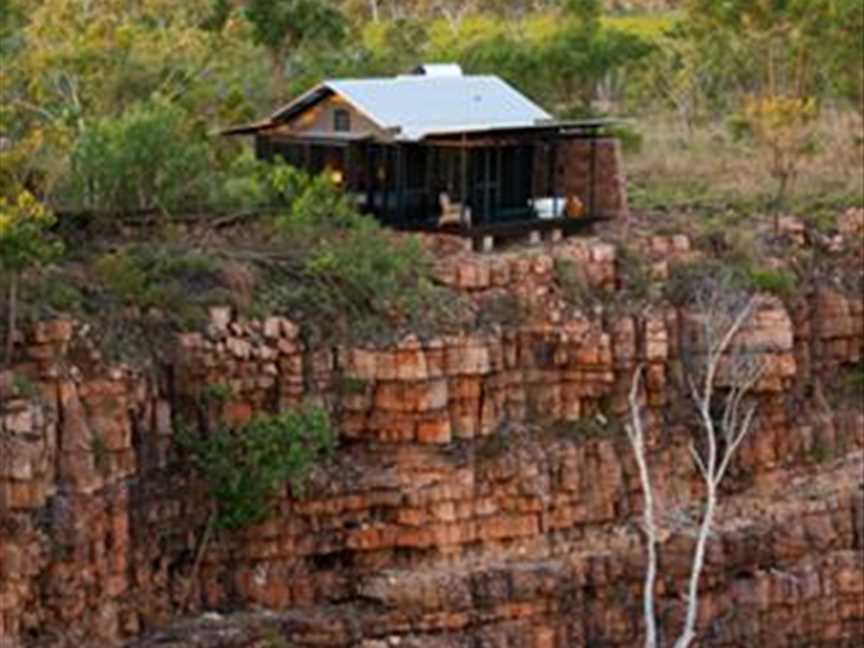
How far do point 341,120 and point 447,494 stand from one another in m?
7.24

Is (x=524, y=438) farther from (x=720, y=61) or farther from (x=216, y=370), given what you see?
(x=720, y=61)

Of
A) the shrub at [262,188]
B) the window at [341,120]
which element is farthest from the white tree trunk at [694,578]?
the window at [341,120]

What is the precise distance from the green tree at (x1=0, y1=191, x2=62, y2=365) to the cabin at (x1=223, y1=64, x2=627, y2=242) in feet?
24.1

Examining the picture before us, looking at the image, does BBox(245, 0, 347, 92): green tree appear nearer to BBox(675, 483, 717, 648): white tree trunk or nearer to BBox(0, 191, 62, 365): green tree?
BBox(0, 191, 62, 365): green tree

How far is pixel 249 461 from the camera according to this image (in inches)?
1190

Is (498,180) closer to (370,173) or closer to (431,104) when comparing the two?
(431,104)

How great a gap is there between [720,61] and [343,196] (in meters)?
18.9

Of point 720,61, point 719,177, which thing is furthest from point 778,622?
point 720,61

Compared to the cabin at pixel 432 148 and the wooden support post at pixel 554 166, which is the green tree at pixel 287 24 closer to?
the cabin at pixel 432 148

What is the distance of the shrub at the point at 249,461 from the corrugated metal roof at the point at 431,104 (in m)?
6.75

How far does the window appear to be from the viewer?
36531 mm

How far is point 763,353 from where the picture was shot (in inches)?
1407

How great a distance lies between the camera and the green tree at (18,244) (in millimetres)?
27984

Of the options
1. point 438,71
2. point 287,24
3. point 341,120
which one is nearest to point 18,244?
point 341,120
